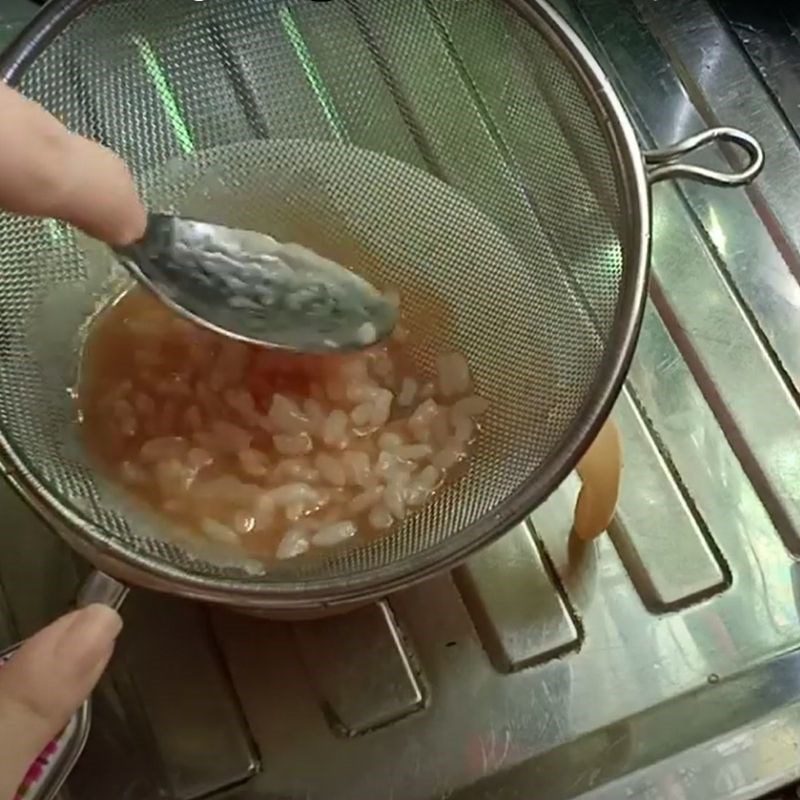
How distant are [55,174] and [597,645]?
53 cm

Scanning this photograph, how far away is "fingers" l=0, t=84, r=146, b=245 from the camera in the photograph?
481mm

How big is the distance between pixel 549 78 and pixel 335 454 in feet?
0.98

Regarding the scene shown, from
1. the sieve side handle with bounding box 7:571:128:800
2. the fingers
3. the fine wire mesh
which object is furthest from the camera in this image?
the fine wire mesh

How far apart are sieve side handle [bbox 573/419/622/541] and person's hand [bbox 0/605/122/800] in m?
0.39

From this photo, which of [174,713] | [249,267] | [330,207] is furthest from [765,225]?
[174,713]

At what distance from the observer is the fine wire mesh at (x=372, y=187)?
81 cm

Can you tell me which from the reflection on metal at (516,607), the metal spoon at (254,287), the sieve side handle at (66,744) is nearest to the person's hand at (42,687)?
the sieve side handle at (66,744)

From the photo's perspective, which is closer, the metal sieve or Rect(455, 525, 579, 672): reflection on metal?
the metal sieve

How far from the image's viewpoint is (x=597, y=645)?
0.88 metres

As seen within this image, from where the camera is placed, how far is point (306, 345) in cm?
80

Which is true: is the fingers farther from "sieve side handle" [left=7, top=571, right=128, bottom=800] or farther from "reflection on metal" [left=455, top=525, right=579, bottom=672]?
"reflection on metal" [left=455, top=525, right=579, bottom=672]

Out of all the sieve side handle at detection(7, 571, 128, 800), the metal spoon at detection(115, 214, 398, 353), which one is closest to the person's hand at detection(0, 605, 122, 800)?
the sieve side handle at detection(7, 571, 128, 800)

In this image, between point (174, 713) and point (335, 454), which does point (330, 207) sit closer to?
point (335, 454)

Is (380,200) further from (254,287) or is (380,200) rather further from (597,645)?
(597,645)
